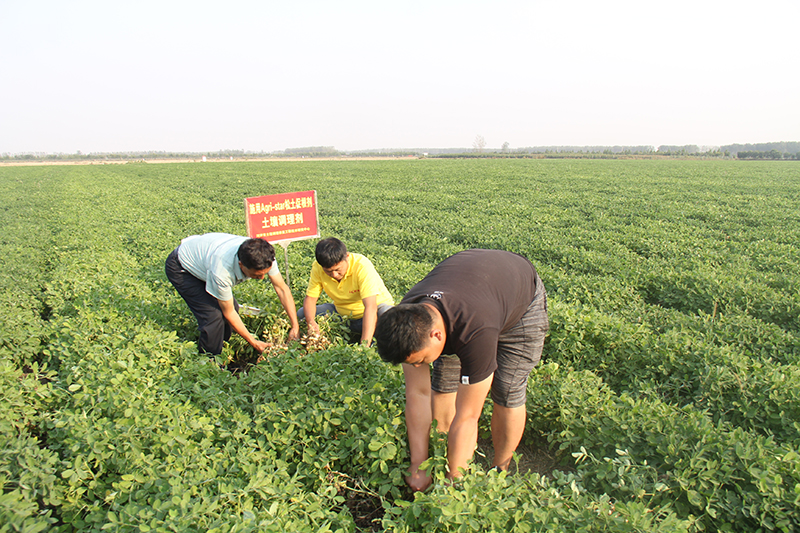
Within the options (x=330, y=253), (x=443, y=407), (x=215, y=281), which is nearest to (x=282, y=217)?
(x=215, y=281)

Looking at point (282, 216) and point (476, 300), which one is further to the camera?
point (282, 216)

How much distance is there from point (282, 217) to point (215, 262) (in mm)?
1399

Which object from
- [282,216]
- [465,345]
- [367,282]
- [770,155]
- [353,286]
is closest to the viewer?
[465,345]

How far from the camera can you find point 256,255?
3.56 meters

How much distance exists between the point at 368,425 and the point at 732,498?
206 centimetres

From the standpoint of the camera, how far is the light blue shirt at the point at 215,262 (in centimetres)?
387

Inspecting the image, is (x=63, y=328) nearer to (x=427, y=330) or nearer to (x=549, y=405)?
(x=427, y=330)

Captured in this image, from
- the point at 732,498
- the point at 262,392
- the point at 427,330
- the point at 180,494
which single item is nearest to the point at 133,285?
the point at 262,392

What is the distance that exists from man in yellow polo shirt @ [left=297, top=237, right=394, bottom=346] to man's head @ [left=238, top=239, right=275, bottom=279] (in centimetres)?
44

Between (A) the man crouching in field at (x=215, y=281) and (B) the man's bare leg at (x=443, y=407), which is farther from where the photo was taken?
(A) the man crouching in field at (x=215, y=281)

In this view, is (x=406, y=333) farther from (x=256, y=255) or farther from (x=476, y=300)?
(x=256, y=255)

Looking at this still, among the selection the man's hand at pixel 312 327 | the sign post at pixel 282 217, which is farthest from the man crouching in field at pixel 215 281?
the sign post at pixel 282 217

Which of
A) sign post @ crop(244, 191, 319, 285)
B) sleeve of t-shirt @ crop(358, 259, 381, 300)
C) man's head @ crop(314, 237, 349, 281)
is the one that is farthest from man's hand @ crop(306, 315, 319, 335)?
sign post @ crop(244, 191, 319, 285)

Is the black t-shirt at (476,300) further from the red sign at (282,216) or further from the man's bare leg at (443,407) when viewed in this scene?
the red sign at (282,216)
